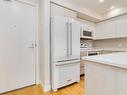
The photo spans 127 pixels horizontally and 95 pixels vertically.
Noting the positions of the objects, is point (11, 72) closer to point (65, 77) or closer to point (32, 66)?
point (32, 66)

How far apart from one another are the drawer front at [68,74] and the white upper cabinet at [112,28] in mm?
1846

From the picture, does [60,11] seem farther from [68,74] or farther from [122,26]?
[122,26]

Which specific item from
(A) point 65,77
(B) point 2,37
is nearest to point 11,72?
(B) point 2,37

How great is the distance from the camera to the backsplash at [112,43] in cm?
310

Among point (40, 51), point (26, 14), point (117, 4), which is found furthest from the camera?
point (117, 4)

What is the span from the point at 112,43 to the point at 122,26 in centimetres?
77

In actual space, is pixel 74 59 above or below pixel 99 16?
below

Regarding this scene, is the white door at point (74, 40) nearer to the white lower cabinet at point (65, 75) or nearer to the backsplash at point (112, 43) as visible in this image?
the white lower cabinet at point (65, 75)

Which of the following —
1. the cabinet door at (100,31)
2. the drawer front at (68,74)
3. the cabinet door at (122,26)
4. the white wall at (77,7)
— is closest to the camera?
the drawer front at (68,74)

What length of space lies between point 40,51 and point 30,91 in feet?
3.24

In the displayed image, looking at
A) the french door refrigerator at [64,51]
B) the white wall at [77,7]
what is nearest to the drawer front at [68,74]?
the french door refrigerator at [64,51]

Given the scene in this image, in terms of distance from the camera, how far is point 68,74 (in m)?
2.16

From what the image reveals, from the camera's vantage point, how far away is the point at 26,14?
7.13 feet

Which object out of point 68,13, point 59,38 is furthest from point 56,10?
point 59,38
